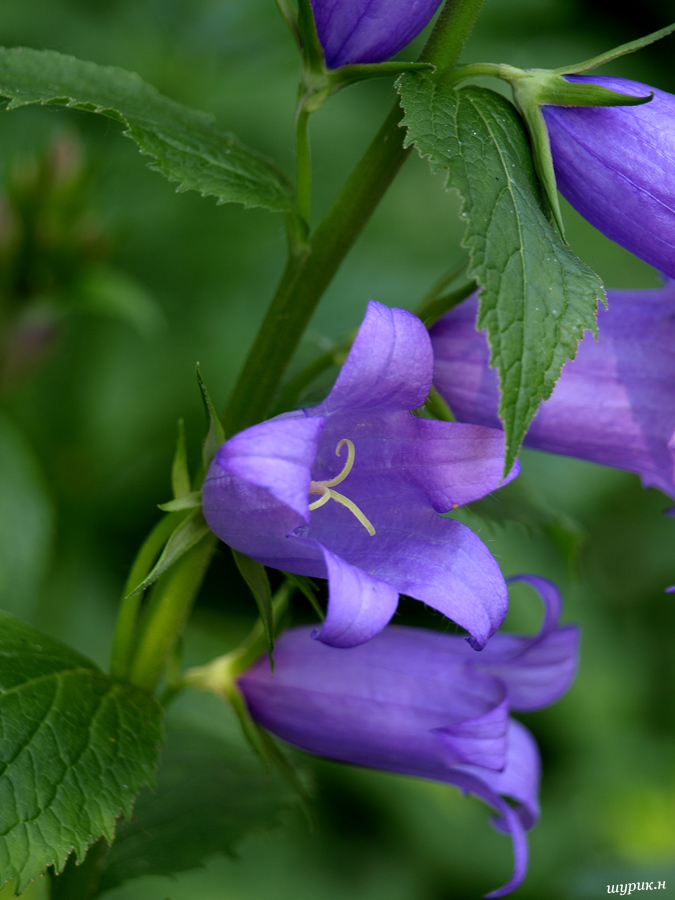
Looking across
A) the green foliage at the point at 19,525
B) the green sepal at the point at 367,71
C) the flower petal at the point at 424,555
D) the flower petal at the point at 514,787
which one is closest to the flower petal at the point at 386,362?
the flower petal at the point at 424,555

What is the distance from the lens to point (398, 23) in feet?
3.04

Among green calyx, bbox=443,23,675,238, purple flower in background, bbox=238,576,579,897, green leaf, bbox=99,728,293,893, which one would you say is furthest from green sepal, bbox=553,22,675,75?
green leaf, bbox=99,728,293,893

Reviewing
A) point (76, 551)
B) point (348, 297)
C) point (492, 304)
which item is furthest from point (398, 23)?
point (348, 297)

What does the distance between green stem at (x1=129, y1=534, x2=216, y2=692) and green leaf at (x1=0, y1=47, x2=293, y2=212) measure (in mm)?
395

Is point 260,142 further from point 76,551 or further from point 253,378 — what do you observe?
point 253,378

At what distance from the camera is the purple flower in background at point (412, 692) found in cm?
121

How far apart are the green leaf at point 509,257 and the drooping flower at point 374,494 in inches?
3.6

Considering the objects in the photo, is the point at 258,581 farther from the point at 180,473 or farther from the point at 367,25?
the point at 367,25

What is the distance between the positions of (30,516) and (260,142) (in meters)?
1.66

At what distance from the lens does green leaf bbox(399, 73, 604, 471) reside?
806mm

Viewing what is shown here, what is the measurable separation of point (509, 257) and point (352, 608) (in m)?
0.33

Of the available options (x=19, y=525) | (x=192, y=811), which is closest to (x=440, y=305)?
(x=192, y=811)

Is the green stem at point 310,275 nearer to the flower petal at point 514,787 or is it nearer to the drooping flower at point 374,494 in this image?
the drooping flower at point 374,494

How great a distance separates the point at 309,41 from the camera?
0.95 meters
